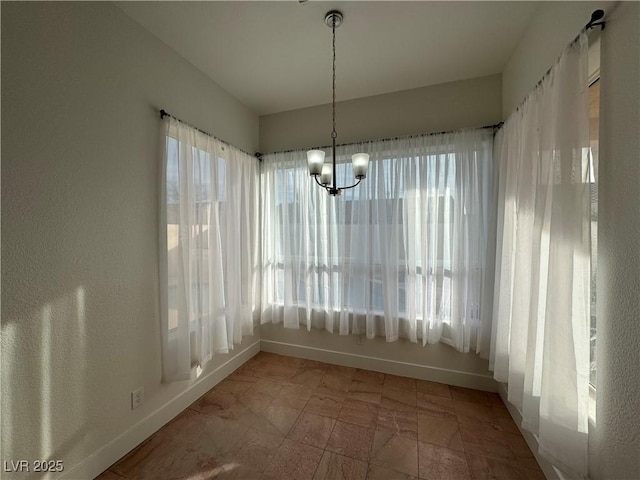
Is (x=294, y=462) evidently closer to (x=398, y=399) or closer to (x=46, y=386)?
(x=398, y=399)

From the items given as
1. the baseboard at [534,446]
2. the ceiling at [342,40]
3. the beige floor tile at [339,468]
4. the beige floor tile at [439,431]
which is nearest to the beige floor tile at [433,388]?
the beige floor tile at [439,431]

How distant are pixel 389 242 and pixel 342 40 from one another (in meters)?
1.75

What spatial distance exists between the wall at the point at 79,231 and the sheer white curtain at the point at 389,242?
4.30 ft

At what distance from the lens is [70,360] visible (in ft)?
4.69

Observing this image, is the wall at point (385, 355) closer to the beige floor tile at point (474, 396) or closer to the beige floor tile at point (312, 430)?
the beige floor tile at point (474, 396)

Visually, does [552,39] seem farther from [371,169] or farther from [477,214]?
[371,169]

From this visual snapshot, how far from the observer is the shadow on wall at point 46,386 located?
47.7 inches

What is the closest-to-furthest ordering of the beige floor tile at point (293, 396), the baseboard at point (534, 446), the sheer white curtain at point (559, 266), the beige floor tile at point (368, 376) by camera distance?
1. the sheer white curtain at point (559, 266)
2. the baseboard at point (534, 446)
3. the beige floor tile at point (293, 396)
4. the beige floor tile at point (368, 376)

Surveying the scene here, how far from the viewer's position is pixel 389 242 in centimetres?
254

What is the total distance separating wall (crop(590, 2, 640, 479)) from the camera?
3.15 ft

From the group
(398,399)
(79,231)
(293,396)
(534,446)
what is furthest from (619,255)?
(79,231)

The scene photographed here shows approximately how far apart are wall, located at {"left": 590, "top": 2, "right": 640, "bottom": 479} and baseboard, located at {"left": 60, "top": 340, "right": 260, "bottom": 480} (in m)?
2.61

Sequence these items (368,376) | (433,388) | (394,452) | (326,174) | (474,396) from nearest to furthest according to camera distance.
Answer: (394,452) → (326,174) → (474,396) → (433,388) → (368,376)

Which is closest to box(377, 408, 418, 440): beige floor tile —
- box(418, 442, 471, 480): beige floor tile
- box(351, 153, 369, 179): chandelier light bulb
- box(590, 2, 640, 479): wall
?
box(418, 442, 471, 480): beige floor tile
